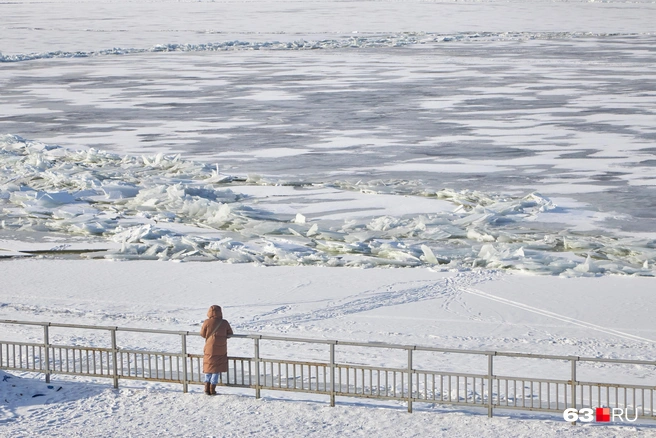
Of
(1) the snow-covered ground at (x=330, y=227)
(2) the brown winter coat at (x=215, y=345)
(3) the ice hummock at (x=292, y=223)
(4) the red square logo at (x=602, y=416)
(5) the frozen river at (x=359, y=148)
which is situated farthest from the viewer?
(5) the frozen river at (x=359, y=148)

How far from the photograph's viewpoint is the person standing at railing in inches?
397

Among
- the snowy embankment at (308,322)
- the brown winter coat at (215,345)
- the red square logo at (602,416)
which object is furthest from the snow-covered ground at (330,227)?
the brown winter coat at (215,345)

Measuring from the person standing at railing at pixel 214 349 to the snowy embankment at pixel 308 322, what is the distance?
0.73ft

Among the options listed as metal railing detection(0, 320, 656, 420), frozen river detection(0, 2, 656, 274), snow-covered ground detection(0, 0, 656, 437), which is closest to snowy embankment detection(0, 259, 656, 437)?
snow-covered ground detection(0, 0, 656, 437)

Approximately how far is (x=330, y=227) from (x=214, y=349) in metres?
8.76

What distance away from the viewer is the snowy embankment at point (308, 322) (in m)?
9.42

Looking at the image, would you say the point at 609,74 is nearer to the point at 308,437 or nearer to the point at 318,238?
the point at 318,238

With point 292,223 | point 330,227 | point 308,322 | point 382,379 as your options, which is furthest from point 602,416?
point 292,223

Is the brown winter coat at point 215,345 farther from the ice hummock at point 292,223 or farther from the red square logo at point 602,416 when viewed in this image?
the ice hummock at point 292,223

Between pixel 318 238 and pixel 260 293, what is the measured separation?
11.4ft

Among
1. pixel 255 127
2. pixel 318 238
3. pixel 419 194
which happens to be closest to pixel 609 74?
pixel 255 127

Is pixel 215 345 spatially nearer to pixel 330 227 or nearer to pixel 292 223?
pixel 330 227

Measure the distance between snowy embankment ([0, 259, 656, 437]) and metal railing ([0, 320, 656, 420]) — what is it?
0.50ft

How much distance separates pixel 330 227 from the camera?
1869 cm
